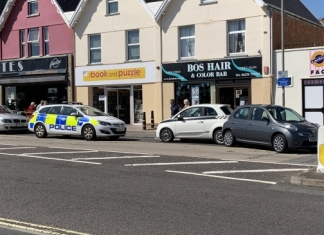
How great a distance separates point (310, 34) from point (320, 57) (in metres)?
6.79

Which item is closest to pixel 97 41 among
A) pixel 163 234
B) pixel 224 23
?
pixel 224 23

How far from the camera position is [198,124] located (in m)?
17.9

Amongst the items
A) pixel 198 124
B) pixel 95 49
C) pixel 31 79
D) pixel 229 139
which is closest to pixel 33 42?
pixel 31 79

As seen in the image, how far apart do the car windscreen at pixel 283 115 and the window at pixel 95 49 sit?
16057 mm

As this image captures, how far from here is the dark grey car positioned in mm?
14562

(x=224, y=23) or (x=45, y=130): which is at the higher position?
(x=224, y=23)

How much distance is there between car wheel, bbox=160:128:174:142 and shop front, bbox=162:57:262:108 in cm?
694

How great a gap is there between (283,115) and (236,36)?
32.2 ft

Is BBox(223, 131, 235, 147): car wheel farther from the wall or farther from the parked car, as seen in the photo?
the wall

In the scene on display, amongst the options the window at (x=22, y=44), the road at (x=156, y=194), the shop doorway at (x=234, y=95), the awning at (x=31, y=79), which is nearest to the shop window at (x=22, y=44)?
Answer: the window at (x=22, y=44)

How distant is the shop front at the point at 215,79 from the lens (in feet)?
78.7

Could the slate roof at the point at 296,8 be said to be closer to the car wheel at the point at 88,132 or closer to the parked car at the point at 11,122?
the car wheel at the point at 88,132

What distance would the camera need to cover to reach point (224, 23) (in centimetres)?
2456

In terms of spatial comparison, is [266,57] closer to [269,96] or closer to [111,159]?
[269,96]
